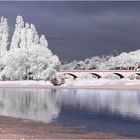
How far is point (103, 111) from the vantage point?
191 ft

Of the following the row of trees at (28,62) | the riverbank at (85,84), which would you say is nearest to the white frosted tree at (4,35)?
the row of trees at (28,62)

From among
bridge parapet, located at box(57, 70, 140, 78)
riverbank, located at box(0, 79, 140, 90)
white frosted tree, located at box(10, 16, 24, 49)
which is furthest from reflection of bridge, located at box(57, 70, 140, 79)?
white frosted tree, located at box(10, 16, 24, 49)

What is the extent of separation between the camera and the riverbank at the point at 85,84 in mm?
133625

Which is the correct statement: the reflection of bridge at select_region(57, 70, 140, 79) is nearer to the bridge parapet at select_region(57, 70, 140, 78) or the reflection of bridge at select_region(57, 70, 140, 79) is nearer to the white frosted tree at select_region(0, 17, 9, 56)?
the bridge parapet at select_region(57, 70, 140, 78)

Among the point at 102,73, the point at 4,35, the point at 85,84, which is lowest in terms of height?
the point at 85,84

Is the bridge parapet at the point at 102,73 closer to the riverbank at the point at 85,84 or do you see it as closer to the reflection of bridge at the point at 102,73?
the reflection of bridge at the point at 102,73

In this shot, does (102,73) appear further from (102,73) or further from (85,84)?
(85,84)

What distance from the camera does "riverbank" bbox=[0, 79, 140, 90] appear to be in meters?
134

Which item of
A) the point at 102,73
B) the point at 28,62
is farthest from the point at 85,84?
the point at 28,62

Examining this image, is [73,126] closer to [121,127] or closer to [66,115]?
[121,127]

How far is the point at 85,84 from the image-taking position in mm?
149000

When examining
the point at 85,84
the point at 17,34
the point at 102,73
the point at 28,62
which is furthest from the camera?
the point at 102,73

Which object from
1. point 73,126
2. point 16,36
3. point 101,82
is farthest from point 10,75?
point 73,126

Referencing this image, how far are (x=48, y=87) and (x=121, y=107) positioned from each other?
69.4 metres
